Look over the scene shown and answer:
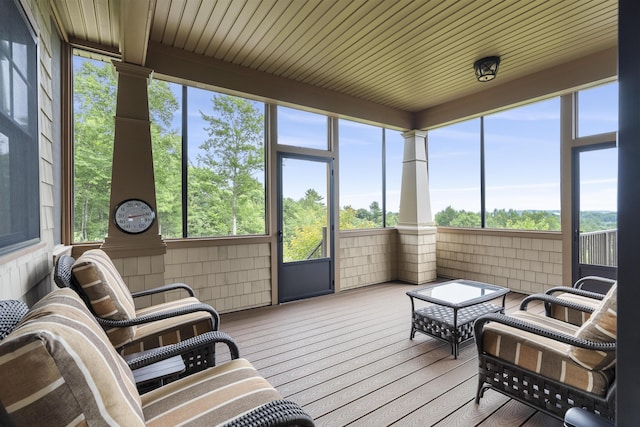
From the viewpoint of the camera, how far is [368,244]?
18.3 feet

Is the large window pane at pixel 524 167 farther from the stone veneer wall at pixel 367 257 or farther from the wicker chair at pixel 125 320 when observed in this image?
the wicker chair at pixel 125 320

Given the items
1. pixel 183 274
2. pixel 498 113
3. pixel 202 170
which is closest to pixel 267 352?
pixel 183 274

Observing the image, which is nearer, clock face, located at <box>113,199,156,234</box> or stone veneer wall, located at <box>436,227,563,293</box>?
clock face, located at <box>113,199,156,234</box>

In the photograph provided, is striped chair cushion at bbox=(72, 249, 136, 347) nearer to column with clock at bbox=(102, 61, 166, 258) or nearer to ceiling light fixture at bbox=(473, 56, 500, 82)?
column with clock at bbox=(102, 61, 166, 258)

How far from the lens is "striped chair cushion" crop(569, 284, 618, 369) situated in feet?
5.17

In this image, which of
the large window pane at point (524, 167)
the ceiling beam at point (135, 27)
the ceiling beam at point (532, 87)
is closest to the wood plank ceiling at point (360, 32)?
the ceiling beam at point (135, 27)

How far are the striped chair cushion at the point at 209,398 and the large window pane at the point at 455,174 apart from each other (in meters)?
5.04

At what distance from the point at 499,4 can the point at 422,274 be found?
4.10 meters

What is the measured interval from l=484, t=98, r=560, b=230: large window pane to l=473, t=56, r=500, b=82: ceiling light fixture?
4.52 feet

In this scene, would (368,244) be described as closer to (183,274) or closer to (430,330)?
(430,330)

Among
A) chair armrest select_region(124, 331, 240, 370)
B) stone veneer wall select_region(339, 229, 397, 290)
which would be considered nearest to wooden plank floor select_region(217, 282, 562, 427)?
chair armrest select_region(124, 331, 240, 370)

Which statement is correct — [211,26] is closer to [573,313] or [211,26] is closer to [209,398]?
[209,398]

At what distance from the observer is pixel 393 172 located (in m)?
5.88

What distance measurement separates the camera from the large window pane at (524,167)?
4.57 metres
